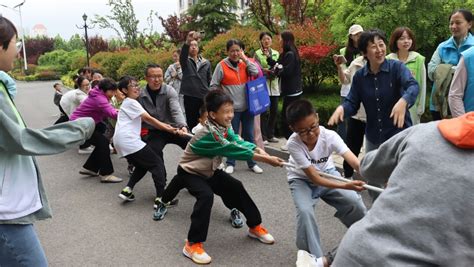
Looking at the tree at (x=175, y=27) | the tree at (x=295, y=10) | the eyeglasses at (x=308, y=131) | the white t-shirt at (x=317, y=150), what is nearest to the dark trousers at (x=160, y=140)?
the white t-shirt at (x=317, y=150)

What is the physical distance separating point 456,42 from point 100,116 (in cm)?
456

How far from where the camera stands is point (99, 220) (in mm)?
4695

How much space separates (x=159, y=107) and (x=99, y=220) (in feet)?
4.96

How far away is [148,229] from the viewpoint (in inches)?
172

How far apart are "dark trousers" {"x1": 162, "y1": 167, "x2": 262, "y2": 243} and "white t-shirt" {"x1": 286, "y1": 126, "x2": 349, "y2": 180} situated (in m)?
0.66

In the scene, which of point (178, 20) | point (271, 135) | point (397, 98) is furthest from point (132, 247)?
point (178, 20)

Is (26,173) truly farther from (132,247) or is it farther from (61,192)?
(61,192)

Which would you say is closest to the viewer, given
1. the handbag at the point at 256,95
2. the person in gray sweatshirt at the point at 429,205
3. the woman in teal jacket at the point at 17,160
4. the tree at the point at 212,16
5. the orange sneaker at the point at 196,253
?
the person in gray sweatshirt at the point at 429,205

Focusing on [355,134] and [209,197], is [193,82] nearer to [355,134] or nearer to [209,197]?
[355,134]

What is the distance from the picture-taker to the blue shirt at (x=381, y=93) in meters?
3.70

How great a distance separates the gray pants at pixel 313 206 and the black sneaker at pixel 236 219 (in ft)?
3.65

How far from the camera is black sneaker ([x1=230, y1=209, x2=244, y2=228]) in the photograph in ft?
14.1

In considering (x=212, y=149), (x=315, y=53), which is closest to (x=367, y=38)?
(x=212, y=149)

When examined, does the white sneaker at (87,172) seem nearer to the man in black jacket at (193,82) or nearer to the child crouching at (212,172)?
the man in black jacket at (193,82)
